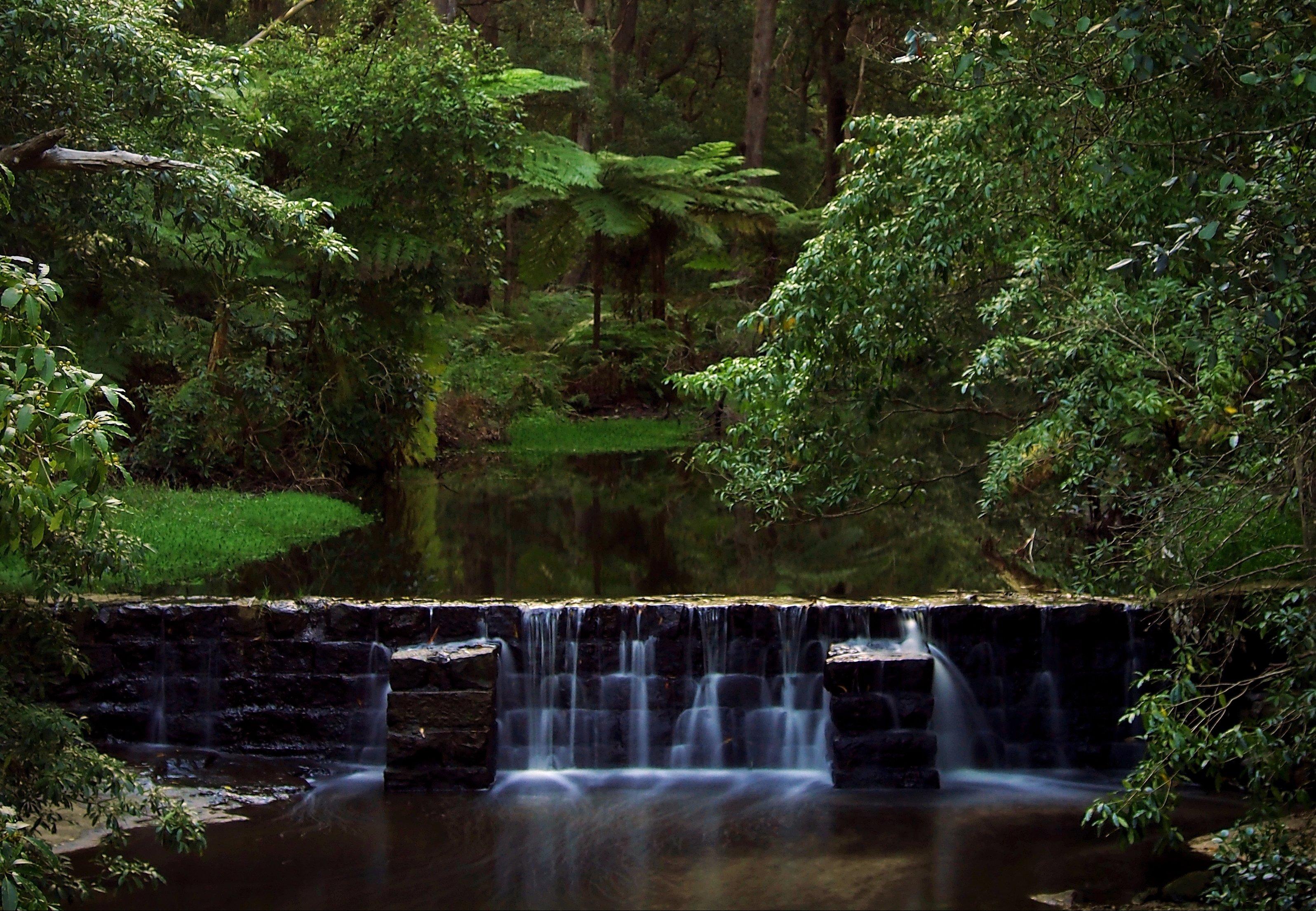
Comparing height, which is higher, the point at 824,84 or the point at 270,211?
the point at 824,84

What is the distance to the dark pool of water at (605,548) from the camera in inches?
422

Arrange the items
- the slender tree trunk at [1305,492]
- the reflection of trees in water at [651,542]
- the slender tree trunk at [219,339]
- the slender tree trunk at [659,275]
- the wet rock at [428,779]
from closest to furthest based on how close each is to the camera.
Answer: the slender tree trunk at [1305,492] → the wet rock at [428,779] → the reflection of trees in water at [651,542] → the slender tree trunk at [219,339] → the slender tree trunk at [659,275]

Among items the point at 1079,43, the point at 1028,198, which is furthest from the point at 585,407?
the point at 1079,43

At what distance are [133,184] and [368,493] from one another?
31.0 feet

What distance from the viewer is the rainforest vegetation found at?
4.68 metres

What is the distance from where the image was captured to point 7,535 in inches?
121

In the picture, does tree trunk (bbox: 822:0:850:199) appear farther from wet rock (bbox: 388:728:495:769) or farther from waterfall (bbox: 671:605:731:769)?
wet rock (bbox: 388:728:495:769)

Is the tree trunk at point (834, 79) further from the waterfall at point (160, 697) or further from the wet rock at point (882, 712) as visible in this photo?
the waterfall at point (160, 697)

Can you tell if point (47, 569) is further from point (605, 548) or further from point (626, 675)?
point (605, 548)

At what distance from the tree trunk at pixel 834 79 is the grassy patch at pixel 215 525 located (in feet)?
44.7

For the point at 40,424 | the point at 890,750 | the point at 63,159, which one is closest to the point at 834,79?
the point at 890,750

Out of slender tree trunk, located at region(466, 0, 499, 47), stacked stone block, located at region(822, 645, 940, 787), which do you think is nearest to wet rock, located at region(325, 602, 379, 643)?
stacked stone block, located at region(822, 645, 940, 787)

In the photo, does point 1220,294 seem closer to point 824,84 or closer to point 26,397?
point 26,397

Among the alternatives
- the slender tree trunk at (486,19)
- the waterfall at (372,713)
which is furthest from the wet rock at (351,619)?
the slender tree trunk at (486,19)
